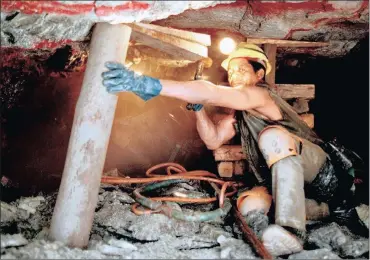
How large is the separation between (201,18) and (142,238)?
2422 millimetres

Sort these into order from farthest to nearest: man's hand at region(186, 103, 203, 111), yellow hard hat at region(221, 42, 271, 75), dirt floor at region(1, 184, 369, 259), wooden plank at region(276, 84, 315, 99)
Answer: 1. wooden plank at region(276, 84, 315, 99)
2. man's hand at region(186, 103, 203, 111)
3. yellow hard hat at region(221, 42, 271, 75)
4. dirt floor at region(1, 184, 369, 259)

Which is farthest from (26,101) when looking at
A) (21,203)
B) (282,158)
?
(282,158)

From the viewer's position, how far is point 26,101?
4.26 m

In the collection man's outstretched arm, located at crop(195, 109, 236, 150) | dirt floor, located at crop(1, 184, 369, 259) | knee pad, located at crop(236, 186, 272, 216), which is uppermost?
man's outstretched arm, located at crop(195, 109, 236, 150)

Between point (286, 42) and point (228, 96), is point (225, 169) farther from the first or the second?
point (286, 42)

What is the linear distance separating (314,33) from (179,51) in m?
1.70

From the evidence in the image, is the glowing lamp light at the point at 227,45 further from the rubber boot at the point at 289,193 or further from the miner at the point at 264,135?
the rubber boot at the point at 289,193

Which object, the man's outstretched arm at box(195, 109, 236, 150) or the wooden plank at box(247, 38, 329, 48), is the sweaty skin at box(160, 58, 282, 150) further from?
the wooden plank at box(247, 38, 329, 48)

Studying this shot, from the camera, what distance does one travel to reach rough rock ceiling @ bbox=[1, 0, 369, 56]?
285 cm

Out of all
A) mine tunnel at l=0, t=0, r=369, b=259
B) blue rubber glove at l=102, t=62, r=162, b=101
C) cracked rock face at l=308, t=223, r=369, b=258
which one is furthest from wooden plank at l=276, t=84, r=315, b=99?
blue rubber glove at l=102, t=62, r=162, b=101

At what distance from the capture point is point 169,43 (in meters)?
3.38

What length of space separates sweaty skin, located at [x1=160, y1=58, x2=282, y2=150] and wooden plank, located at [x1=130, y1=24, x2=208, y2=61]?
0.53m

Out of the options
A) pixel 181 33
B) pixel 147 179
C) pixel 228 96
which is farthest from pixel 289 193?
pixel 181 33

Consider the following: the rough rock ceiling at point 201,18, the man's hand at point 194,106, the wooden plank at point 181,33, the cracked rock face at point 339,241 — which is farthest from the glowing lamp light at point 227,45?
the cracked rock face at point 339,241
